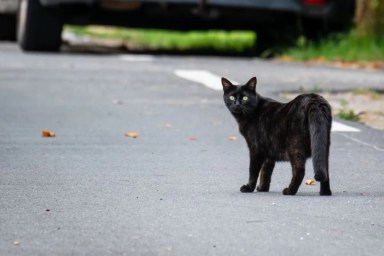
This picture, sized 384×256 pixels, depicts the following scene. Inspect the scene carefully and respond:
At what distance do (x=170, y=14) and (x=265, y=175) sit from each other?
32.8ft

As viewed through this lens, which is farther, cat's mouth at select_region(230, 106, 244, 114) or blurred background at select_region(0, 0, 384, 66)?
blurred background at select_region(0, 0, 384, 66)

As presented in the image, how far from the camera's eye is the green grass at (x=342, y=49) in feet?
59.8

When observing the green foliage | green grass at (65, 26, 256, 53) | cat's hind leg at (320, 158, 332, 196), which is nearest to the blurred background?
green grass at (65, 26, 256, 53)

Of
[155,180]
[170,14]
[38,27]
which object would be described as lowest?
[38,27]

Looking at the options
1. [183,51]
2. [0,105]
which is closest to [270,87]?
[0,105]

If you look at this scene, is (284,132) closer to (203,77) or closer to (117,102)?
(117,102)

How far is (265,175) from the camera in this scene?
740 cm

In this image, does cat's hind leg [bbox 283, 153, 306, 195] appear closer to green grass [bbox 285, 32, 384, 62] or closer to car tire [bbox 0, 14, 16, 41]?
green grass [bbox 285, 32, 384, 62]

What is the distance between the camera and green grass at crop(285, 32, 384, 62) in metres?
18.2

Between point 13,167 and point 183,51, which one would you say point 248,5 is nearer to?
point 183,51

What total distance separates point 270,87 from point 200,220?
7688 mm

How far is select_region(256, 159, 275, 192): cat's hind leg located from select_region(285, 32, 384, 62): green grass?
35.2ft

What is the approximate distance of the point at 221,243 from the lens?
561 centimetres

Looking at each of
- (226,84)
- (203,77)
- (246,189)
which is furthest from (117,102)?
(246,189)
